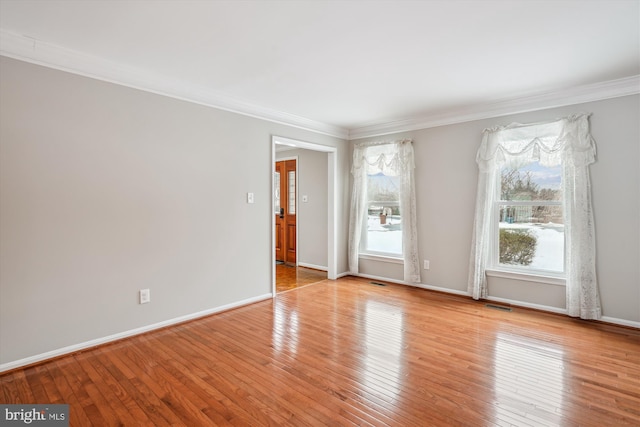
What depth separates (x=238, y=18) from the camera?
7.48 feet

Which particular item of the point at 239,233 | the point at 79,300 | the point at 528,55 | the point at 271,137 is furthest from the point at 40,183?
the point at 528,55

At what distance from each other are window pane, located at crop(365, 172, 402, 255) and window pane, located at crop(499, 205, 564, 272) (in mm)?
1508

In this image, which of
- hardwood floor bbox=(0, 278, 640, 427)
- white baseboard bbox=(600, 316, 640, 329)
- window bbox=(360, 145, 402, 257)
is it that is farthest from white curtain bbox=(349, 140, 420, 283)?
white baseboard bbox=(600, 316, 640, 329)

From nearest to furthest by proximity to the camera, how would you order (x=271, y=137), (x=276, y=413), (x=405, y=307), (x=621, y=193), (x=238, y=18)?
(x=276, y=413)
(x=238, y=18)
(x=621, y=193)
(x=405, y=307)
(x=271, y=137)

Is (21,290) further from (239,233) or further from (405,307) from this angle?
(405,307)

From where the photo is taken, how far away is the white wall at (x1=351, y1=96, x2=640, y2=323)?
11.2 feet

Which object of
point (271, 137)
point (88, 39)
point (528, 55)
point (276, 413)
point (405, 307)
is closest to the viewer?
point (276, 413)

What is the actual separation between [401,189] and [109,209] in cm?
383

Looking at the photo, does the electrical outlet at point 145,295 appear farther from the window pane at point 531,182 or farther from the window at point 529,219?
the window pane at point 531,182

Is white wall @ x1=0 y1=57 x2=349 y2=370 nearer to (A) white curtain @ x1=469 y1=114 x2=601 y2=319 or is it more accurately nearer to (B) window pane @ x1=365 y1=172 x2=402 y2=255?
(B) window pane @ x1=365 y1=172 x2=402 y2=255

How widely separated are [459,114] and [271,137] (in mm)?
2597

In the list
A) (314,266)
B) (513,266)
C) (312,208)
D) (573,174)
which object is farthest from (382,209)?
(573,174)

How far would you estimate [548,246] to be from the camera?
398cm

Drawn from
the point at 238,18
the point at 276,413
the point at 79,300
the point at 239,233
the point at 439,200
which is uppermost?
the point at 238,18
